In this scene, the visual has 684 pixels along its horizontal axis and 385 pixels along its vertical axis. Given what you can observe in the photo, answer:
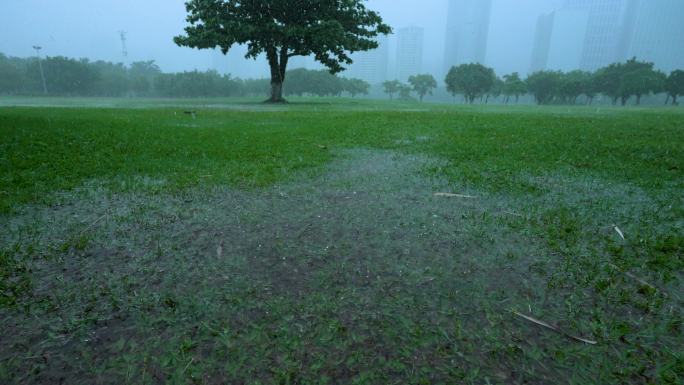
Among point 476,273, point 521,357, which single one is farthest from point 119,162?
point 521,357

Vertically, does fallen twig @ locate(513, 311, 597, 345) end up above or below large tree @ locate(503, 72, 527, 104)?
below

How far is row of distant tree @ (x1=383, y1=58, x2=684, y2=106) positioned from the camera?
291 feet

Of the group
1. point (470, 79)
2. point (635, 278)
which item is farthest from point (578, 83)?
point (635, 278)

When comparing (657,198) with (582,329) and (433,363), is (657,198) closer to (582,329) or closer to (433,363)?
(582,329)

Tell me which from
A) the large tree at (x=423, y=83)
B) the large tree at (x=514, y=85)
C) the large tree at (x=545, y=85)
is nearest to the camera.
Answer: the large tree at (x=545, y=85)

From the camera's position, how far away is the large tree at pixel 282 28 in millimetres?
26234

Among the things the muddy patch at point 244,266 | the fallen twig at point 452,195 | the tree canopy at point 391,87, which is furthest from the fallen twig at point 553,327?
the tree canopy at point 391,87

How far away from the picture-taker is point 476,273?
Result: 7.77ft

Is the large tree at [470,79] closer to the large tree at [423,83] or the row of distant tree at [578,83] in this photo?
the row of distant tree at [578,83]

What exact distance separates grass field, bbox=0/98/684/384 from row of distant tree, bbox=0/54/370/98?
112 m

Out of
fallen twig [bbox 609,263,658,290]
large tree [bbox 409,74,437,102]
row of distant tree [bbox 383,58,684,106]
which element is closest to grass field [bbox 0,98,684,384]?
fallen twig [bbox 609,263,658,290]

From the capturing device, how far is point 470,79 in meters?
96.7

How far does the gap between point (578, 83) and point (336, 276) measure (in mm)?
117380

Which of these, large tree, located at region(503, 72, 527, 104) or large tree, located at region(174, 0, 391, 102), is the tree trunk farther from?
large tree, located at region(503, 72, 527, 104)
